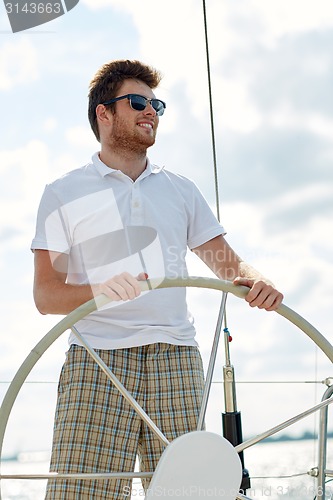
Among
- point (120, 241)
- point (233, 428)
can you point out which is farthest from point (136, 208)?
point (233, 428)

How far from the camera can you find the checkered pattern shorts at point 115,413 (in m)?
1.93

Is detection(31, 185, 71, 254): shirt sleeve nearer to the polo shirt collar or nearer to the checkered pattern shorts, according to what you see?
the polo shirt collar

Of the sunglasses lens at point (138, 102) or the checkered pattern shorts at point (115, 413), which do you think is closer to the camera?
the checkered pattern shorts at point (115, 413)

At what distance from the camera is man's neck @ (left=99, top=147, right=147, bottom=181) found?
219cm

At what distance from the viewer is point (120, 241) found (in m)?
2.06

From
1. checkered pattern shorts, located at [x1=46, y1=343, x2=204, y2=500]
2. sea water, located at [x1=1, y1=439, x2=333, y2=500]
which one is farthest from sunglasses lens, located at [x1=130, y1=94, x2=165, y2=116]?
sea water, located at [x1=1, y1=439, x2=333, y2=500]

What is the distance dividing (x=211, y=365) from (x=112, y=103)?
88 cm

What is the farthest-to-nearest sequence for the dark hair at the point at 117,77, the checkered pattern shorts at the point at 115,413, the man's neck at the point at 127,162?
the dark hair at the point at 117,77 < the man's neck at the point at 127,162 < the checkered pattern shorts at the point at 115,413

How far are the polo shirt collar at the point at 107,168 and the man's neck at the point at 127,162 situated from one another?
2 centimetres

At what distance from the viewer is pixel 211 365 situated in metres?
1.69

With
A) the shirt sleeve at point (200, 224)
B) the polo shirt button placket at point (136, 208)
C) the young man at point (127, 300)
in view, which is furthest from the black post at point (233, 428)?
the polo shirt button placket at point (136, 208)

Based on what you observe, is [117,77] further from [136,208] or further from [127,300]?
[127,300]

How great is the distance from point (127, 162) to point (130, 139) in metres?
0.06

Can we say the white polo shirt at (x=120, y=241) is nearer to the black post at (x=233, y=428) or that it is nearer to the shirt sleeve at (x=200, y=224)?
the shirt sleeve at (x=200, y=224)
